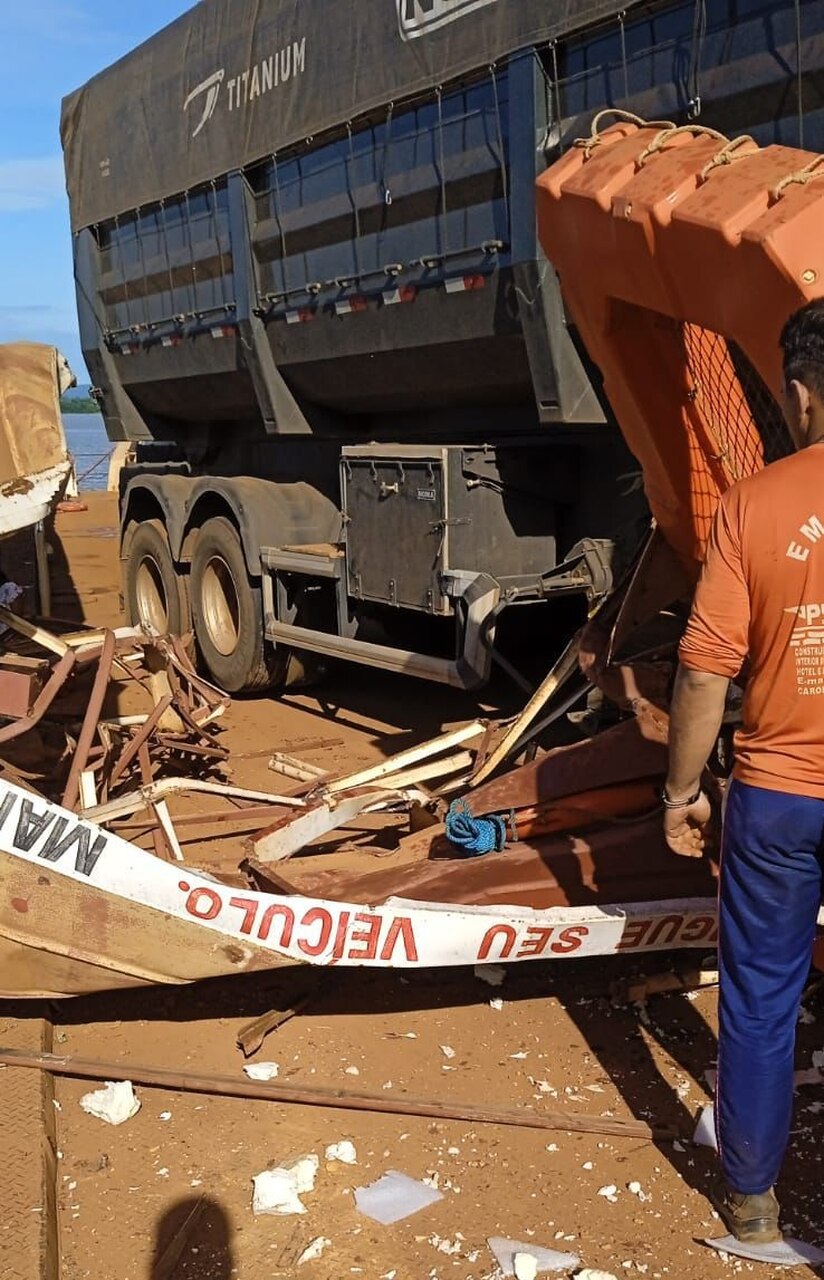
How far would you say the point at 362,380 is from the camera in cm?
636

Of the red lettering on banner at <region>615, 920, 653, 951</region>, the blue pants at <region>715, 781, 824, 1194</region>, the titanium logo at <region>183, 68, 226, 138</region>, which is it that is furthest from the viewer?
the titanium logo at <region>183, 68, 226, 138</region>

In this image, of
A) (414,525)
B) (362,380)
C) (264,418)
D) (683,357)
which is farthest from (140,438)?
(683,357)

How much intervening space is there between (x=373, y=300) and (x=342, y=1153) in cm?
417

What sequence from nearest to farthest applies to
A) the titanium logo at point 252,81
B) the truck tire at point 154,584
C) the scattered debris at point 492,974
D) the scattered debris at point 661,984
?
the scattered debris at point 661,984
the scattered debris at point 492,974
the titanium logo at point 252,81
the truck tire at point 154,584

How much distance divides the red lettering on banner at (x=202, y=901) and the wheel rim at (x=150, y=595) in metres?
5.86

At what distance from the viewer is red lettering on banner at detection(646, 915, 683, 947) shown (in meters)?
3.14

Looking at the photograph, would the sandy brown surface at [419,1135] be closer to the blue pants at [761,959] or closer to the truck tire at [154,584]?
the blue pants at [761,959]

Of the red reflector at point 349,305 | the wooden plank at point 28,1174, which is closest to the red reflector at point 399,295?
the red reflector at point 349,305

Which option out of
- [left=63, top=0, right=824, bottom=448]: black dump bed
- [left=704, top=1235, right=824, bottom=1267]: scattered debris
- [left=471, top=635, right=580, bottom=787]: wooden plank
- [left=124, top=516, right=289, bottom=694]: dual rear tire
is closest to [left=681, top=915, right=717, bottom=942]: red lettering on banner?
[left=704, top=1235, right=824, bottom=1267]: scattered debris

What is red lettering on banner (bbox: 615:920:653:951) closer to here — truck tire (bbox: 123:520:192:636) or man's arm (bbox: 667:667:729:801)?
man's arm (bbox: 667:667:729:801)

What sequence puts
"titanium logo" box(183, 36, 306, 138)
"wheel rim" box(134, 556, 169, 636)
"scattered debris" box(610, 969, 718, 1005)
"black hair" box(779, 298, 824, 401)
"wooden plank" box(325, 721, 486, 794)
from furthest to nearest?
"wheel rim" box(134, 556, 169, 636) < "titanium logo" box(183, 36, 306, 138) < "wooden plank" box(325, 721, 486, 794) < "scattered debris" box(610, 969, 718, 1005) < "black hair" box(779, 298, 824, 401)

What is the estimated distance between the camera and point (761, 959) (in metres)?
2.34

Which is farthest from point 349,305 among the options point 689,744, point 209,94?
point 689,744

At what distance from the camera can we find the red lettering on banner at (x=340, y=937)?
121 inches
